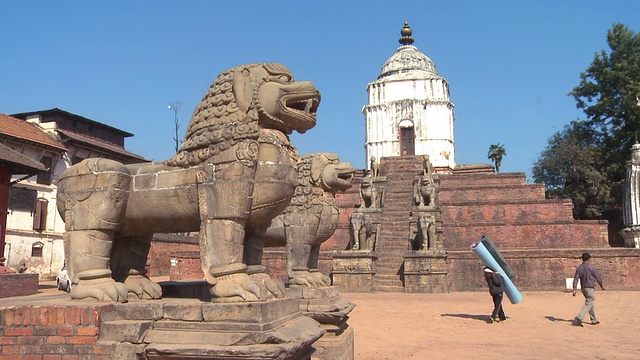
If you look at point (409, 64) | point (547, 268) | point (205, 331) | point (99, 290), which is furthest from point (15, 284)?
point (409, 64)

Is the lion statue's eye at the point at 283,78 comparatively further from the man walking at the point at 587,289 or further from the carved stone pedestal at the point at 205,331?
the man walking at the point at 587,289

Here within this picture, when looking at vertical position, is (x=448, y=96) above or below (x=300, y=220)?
above

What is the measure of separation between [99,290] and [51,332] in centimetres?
49

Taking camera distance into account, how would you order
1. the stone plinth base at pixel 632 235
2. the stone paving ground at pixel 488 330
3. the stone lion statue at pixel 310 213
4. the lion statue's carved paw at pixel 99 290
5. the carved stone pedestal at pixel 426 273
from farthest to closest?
the stone plinth base at pixel 632 235 < the carved stone pedestal at pixel 426 273 < the stone paving ground at pixel 488 330 < the stone lion statue at pixel 310 213 < the lion statue's carved paw at pixel 99 290

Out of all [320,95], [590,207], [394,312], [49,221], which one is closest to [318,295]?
[320,95]

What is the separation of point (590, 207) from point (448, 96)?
15.2 metres

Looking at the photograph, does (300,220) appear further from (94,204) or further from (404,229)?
(404,229)

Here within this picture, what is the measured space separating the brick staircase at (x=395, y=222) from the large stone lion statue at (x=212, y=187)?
15.4 meters

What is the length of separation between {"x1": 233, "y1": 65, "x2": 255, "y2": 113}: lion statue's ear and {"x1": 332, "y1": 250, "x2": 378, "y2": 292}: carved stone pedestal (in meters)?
15.0

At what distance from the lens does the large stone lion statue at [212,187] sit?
4547 millimetres

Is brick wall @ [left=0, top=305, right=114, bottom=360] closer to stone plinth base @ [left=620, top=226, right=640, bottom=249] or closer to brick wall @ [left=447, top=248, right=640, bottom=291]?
brick wall @ [left=447, top=248, right=640, bottom=291]

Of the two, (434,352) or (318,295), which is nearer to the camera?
(318,295)

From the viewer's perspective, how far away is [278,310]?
4.42 metres

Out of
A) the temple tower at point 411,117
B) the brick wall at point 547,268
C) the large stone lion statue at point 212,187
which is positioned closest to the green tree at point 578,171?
the temple tower at point 411,117
